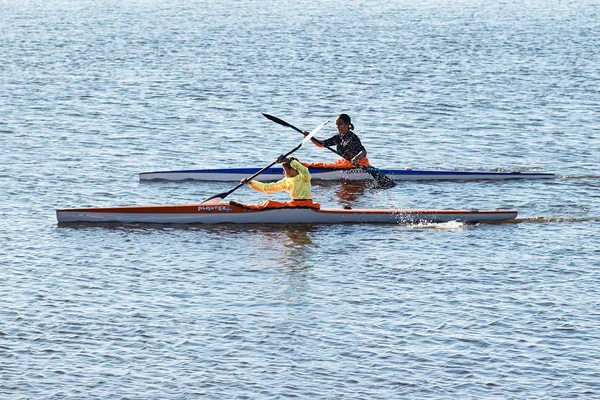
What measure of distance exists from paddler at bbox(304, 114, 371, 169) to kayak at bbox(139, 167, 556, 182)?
0.18 meters

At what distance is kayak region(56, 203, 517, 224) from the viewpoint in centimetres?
2892

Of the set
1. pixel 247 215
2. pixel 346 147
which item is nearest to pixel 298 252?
pixel 247 215

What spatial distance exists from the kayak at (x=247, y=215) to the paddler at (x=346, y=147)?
17.3ft

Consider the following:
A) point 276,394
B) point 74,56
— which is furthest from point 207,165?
point 74,56

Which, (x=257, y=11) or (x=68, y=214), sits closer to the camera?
(x=68, y=214)

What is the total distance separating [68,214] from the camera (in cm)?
2909

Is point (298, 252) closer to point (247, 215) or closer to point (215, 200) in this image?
point (247, 215)

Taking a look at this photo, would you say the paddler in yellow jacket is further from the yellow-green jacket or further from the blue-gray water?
the blue-gray water

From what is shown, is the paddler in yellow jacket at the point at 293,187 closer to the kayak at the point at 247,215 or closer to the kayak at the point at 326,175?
the kayak at the point at 247,215

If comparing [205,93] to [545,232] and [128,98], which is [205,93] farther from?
[545,232]

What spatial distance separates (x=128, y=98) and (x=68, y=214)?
25258 mm

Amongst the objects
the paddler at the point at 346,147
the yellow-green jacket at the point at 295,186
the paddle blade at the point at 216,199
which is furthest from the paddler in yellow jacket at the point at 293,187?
the paddler at the point at 346,147

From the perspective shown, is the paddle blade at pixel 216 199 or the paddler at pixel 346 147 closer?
the paddle blade at pixel 216 199

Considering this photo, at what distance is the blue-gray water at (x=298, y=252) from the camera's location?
20.2m
